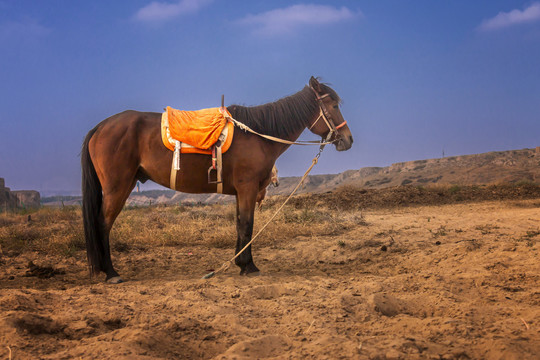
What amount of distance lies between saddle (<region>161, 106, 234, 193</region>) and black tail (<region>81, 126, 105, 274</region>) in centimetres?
106

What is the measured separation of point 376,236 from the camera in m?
7.51

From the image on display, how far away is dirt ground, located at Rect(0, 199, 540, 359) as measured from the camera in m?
2.28

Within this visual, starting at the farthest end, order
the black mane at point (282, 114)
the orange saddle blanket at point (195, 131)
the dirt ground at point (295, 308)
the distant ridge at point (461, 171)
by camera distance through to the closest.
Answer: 1. the distant ridge at point (461, 171)
2. the black mane at point (282, 114)
3. the orange saddle blanket at point (195, 131)
4. the dirt ground at point (295, 308)

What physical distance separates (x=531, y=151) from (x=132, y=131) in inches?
1550

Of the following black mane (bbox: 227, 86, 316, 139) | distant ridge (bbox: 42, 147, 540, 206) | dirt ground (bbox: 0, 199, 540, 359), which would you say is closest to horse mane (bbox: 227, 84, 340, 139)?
black mane (bbox: 227, 86, 316, 139)

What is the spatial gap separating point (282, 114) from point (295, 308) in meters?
2.94

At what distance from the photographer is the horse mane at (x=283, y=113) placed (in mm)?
5238

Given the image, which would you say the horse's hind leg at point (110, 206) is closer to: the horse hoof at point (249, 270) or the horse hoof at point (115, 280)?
the horse hoof at point (115, 280)

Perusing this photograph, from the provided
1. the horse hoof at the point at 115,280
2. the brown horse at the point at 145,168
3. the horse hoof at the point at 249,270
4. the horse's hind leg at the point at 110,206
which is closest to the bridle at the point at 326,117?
the brown horse at the point at 145,168

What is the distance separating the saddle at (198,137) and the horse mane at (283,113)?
339 millimetres

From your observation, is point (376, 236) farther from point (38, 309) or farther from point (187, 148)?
point (38, 309)

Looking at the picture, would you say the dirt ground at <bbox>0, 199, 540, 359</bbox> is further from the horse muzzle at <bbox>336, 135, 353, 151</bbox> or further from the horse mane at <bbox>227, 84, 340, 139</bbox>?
the horse mane at <bbox>227, 84, 340, 139</bbox>

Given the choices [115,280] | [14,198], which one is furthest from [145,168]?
[14,198]

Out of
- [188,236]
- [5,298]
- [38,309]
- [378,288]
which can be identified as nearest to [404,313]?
[378,288]
